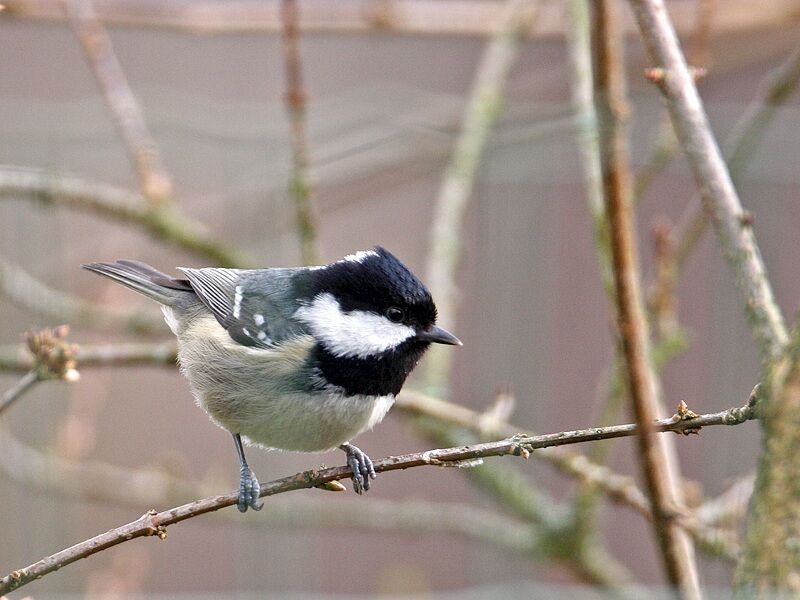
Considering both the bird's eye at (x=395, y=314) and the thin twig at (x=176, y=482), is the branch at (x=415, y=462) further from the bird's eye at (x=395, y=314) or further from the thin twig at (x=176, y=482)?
the thin twig at (x=176, y=482)

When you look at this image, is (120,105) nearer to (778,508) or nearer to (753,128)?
(753,128)

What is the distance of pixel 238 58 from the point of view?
579cm

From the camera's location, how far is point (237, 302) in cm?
246

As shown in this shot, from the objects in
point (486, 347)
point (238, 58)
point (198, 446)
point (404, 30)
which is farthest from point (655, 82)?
point (238, 58)

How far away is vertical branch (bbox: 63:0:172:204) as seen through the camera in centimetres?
289

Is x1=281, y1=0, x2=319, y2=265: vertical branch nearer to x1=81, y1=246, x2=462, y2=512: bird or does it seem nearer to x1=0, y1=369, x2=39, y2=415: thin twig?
x1=81, y1=246, x2=462, y2=512: bird

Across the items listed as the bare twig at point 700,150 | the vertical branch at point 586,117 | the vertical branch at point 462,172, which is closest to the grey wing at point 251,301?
the vertical branch at point 462,172

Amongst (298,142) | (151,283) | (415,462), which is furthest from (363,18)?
(415,462)

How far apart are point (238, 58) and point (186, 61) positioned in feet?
1.06

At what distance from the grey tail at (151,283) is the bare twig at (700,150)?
4.72 feet

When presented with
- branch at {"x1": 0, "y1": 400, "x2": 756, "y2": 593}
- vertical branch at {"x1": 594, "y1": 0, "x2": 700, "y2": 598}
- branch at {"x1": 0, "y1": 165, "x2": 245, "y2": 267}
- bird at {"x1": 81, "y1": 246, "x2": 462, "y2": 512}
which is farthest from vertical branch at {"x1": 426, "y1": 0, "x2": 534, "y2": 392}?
branch at {"x1": 0, "y1": 400, "x2": 756, "y2": 593}

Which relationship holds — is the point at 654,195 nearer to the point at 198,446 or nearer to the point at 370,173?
the point at 370,173

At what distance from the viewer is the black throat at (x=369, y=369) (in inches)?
83.6

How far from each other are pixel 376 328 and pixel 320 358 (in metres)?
0.15
